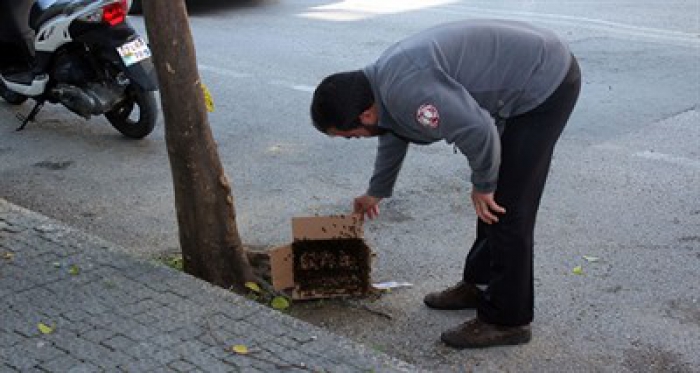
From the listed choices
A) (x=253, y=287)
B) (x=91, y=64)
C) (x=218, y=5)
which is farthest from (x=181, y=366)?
(x=218, y=5)

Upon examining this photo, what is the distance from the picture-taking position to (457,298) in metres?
4.15

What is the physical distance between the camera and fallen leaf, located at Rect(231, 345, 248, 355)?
3488 mm

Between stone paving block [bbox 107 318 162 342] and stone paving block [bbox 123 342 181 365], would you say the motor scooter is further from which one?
stone paving block [bbox 123 342 181 365]

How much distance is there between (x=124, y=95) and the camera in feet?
22.1

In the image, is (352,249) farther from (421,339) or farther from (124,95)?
(124,95)

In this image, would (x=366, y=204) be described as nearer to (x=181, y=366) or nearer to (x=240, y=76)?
(x=181, y=366)

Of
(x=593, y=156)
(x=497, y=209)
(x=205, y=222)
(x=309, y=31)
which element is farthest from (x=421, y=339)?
(x=309, y=31)

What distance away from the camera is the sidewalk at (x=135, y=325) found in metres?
3.43

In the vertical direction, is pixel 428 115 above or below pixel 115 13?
above

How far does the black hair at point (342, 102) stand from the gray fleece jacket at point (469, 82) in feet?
0.15

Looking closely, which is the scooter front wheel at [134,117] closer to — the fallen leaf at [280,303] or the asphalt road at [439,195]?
the asphalt road at [439,195]

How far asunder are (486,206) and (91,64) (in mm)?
4147

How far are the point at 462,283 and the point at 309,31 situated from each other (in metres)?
7.43

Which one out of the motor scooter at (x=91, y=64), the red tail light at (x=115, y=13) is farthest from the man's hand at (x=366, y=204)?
the red tail light at (x=115, y=13)
